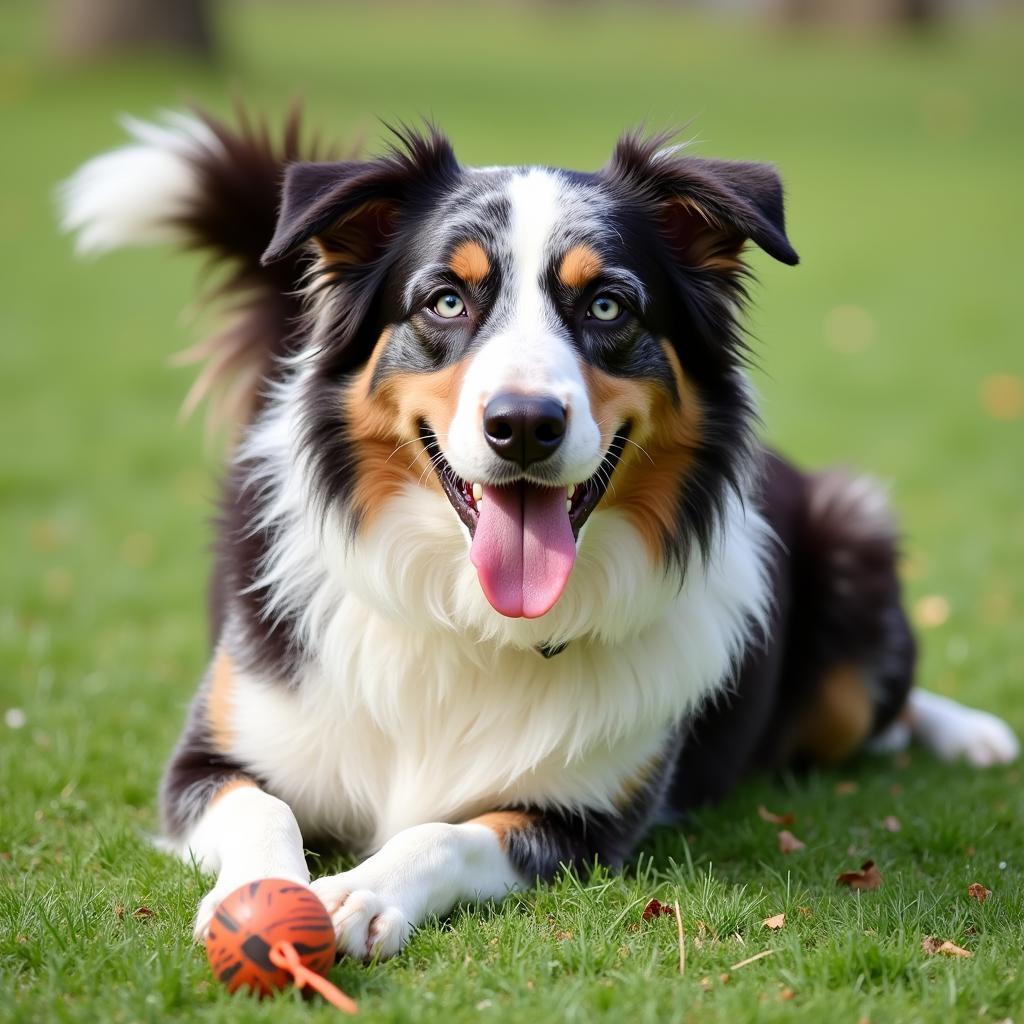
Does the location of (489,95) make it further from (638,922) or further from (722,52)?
(638,922)

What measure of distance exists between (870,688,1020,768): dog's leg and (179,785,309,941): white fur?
2862mm

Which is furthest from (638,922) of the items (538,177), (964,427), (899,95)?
(899,95)

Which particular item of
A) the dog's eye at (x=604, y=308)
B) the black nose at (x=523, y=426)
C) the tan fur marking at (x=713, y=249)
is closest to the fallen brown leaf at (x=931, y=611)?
the tan fur marking at (x=713, y=249)

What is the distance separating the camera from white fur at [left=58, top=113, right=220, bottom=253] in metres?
5.26

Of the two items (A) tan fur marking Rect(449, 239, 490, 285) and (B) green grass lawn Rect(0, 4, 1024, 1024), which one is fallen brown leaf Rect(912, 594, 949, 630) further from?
(A) tan fur marking Rect(449, 239, 490, 285)

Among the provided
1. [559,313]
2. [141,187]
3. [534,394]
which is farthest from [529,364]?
[141,187]

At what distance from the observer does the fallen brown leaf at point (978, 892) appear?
154 inches

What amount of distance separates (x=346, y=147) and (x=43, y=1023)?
12.1 ft

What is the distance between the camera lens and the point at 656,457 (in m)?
3.95

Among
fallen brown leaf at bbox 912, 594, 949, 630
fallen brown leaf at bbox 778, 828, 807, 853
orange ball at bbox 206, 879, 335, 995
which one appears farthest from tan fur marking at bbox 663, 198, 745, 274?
fallen brown leaf at bbox 912, 594, 949, 630

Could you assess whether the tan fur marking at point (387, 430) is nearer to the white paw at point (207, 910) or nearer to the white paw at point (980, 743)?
the white paw at point (207, 910)

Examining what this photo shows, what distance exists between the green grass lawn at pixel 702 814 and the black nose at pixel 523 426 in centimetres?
100

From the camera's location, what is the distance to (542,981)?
329cm

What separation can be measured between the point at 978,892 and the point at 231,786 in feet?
7.15
